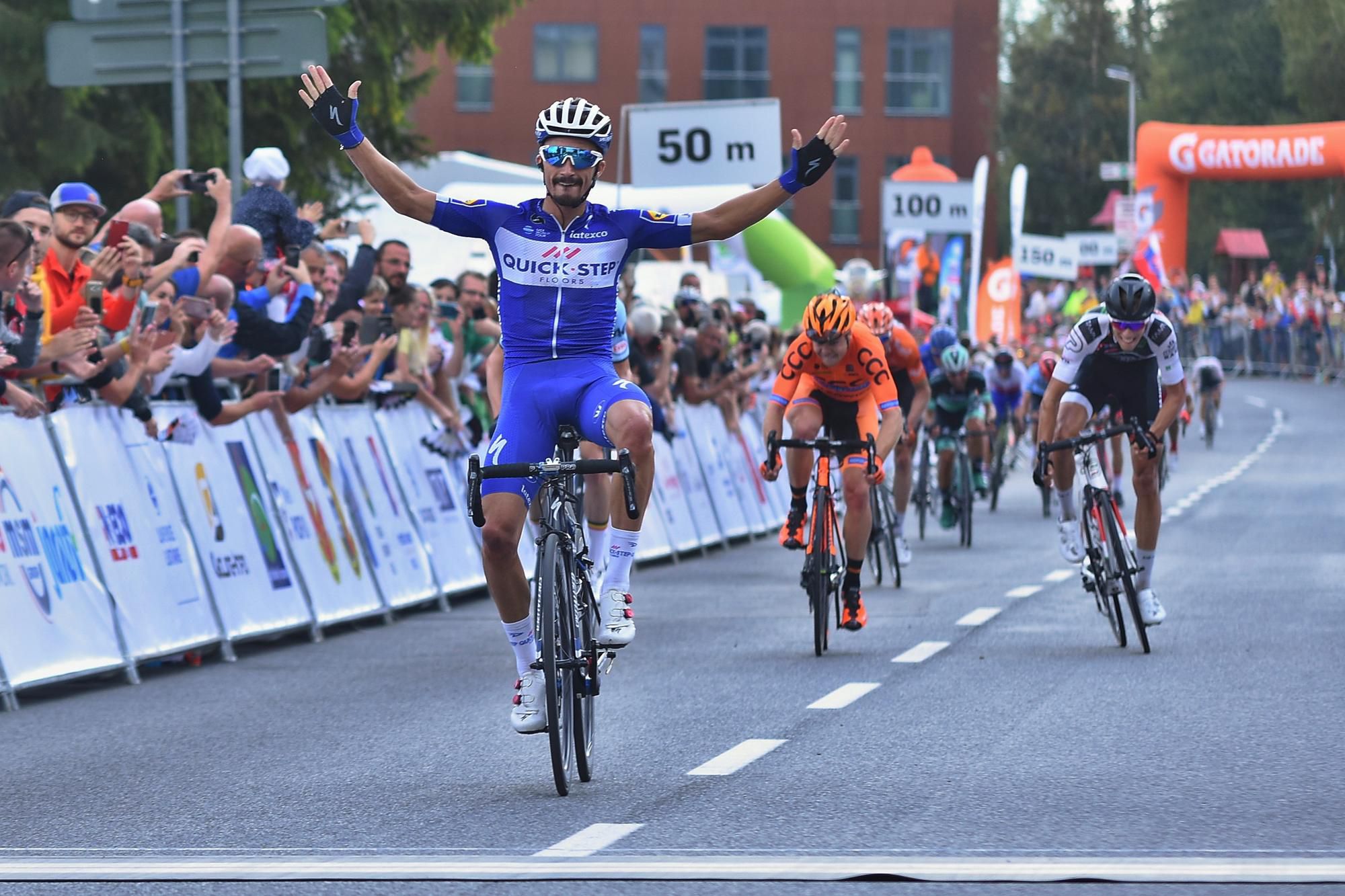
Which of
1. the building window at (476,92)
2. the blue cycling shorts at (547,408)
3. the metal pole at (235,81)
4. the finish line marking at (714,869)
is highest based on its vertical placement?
the building window at (476,92)

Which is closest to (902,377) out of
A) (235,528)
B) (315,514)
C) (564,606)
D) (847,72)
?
(315,514)

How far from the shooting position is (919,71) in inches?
2778

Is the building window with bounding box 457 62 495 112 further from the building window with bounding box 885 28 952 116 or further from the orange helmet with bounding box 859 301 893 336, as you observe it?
the orange helmet with bounding box 859 301 893 336

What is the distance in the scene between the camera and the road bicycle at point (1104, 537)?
1244 centimetres

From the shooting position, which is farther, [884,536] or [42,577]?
[884,536]

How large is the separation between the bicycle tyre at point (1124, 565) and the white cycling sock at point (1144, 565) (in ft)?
0.90

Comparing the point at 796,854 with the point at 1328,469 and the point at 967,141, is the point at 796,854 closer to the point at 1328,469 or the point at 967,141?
the point at 1328,469

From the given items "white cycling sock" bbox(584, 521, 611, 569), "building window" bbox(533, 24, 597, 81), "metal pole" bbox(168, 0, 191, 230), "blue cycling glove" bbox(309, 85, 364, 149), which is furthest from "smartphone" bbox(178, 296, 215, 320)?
"building window" bbox(533, 24, 597, 81)

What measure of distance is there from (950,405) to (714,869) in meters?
15.0

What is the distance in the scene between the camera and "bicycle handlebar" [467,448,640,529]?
7.99 m

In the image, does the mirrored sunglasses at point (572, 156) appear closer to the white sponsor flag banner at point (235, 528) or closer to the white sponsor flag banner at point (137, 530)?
the white sponsor flag banner at point (137, 530)

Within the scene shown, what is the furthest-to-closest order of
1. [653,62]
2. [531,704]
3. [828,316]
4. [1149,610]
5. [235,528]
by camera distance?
[653,62]
[828,316]
[235,528]
[1149,610]
[531,704]

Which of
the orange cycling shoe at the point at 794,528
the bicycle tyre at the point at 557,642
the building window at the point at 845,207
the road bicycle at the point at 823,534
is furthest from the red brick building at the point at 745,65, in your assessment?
the bicycle tyre at the point at 557,642

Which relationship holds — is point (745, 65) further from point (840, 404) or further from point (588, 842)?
point (588, 842)
